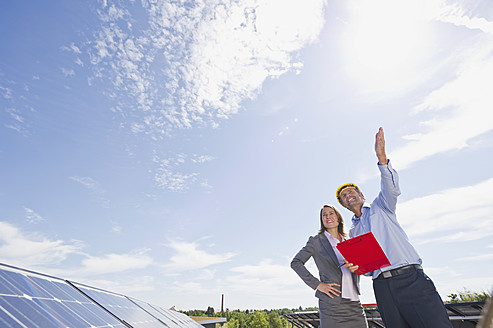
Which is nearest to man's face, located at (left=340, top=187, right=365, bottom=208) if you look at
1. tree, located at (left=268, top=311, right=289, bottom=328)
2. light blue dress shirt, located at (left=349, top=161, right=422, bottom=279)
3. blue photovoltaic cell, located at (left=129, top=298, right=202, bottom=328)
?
light blue dress shirt, located at (left=349, top=161, right=422, bottom=279)

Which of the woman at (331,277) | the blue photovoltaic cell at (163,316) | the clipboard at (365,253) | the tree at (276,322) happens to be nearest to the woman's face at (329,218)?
the woman at (331,277)

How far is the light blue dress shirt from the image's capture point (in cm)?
319

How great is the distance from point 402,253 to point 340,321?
96 centimetres

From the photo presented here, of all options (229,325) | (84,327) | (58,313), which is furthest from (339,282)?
(229,325)

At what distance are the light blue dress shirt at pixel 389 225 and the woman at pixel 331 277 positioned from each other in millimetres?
320

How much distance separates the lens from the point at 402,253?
10.5 feet

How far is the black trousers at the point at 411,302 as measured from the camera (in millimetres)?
2777

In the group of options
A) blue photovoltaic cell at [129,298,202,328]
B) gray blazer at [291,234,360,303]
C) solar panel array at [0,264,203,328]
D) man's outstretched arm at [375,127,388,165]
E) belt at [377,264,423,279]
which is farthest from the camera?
blue photovoltaic cell at [129,298,202,328]

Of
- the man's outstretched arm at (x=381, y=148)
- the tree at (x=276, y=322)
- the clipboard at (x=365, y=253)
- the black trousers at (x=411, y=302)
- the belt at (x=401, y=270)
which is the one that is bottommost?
the black trousers at (x=411, y=302)

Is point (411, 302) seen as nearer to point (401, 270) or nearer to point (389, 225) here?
point (401, 270)

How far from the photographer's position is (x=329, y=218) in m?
4.01

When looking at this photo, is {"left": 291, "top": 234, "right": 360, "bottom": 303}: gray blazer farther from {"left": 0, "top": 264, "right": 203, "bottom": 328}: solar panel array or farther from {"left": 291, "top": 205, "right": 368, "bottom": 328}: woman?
{"left": 0, "top": 264, "right": 203, "bottom": 328}: solar panel array

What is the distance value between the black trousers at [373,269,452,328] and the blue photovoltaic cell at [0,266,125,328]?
363 cm

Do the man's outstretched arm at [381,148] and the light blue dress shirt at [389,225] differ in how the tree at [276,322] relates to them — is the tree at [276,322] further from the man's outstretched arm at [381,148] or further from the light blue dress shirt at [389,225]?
the man's outstretched arm at [381,148]
